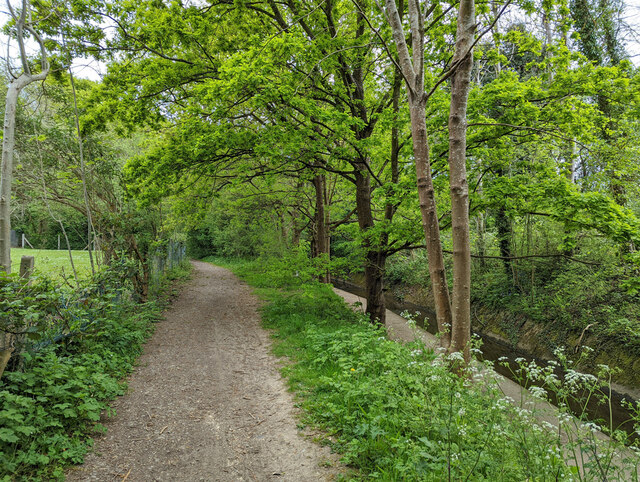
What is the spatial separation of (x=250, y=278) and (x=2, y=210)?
46.2 ft

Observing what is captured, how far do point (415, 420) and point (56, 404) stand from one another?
3.76 meters

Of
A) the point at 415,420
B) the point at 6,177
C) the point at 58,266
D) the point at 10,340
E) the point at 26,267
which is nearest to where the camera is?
the point at 415,420

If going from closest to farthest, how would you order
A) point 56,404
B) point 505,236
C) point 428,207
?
1. point 56,404
2. point 428,207
3. point 505,236

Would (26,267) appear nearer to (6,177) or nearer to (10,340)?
(10,340)

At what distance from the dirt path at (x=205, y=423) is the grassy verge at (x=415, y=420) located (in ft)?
1.20

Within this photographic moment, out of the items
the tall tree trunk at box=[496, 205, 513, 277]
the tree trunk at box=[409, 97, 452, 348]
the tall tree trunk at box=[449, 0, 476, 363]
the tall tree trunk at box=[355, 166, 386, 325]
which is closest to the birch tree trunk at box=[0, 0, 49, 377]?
the tree trunk at box=[409, 97, 452, 348]

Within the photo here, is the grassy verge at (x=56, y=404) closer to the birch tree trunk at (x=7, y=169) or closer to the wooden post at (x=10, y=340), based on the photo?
the wooden post at (x=10, y=340)

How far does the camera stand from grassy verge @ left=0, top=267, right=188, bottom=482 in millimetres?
3104

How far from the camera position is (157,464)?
3.55 metres

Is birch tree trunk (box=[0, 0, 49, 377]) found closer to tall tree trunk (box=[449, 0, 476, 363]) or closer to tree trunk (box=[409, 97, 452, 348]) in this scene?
tree trunk (box=[409, 97, 452, 348])

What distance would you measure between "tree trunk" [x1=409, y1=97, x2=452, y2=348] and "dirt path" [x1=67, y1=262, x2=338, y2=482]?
236 centimetres

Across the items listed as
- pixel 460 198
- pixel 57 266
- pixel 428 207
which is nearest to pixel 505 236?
pixel 428 207

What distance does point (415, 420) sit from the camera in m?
3.11

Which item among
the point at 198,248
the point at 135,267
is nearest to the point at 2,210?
the point at 135,267
